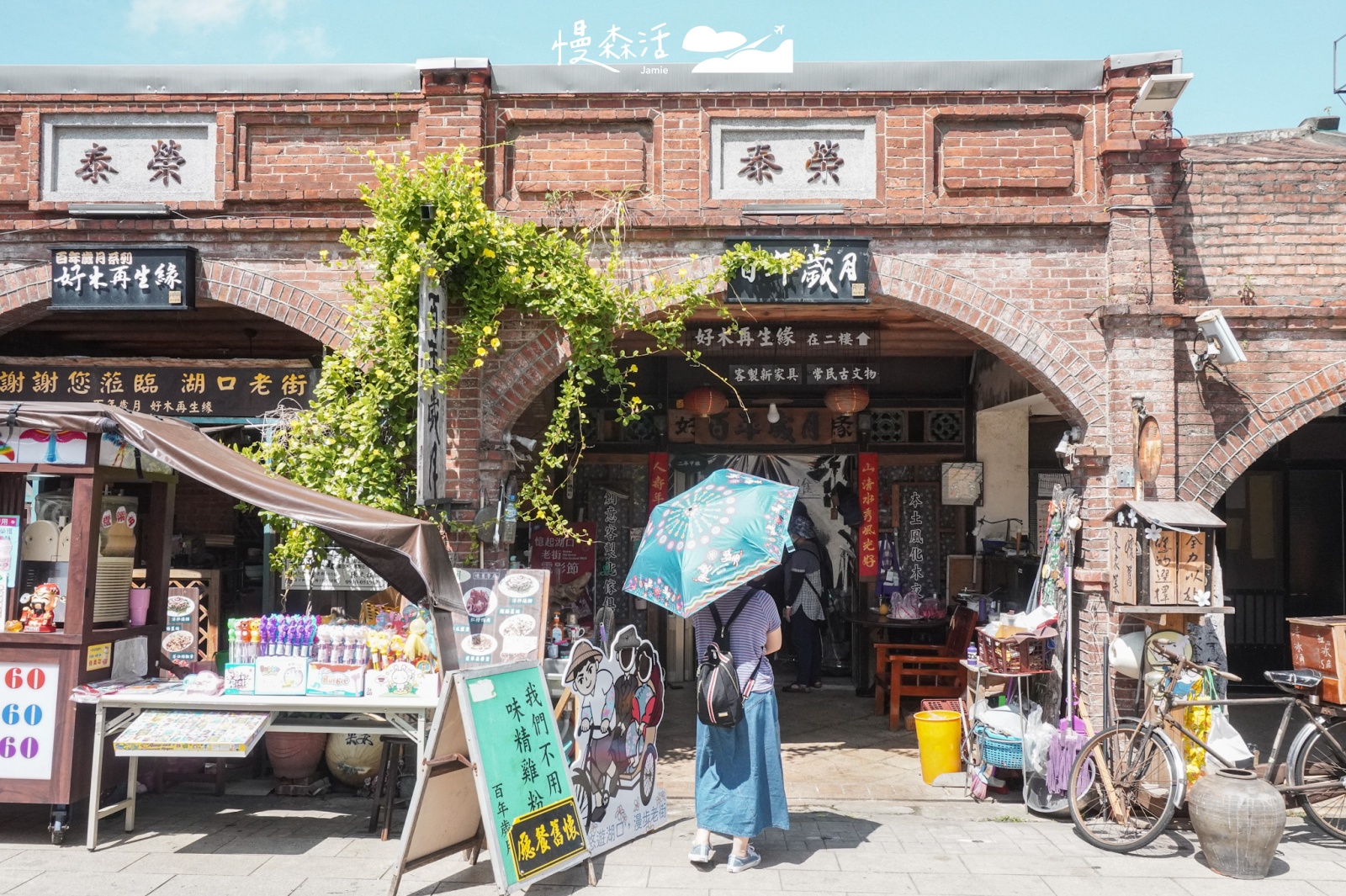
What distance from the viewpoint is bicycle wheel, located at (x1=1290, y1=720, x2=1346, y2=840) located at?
20.7 feet

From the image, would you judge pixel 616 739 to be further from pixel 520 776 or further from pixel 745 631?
pixel 745 631

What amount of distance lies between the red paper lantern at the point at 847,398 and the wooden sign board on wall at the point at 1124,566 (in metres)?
3.60

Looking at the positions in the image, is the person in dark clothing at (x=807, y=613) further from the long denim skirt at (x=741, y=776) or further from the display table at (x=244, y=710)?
the display table at (x=244, y=710)

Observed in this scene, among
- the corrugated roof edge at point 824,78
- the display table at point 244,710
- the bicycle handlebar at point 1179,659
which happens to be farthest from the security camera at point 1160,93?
the display table at point 244,710

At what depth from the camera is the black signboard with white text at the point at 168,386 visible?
830 centimetres

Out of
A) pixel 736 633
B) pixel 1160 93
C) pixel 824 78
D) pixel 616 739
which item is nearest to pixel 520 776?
pixel 616 739

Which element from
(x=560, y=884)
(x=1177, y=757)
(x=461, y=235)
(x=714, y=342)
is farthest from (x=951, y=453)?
(x=560, y=884)

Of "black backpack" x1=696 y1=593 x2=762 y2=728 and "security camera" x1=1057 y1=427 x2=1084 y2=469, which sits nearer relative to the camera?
"black backpack" x1=696 y1=593 x2=762 y2=728

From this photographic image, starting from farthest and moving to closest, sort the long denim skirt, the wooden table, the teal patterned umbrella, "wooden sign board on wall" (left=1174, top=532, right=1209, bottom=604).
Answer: the wooden table
"wooden sign board on wall" (left=1174, top=532, right=1209, bottom=604)
the long denim skirt
the teal patterned umbrella

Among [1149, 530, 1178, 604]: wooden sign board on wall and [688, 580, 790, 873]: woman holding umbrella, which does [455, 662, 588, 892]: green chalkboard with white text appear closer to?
[688, 580, 790, 873]: woman holding umbrella

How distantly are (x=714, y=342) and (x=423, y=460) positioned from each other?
3.39m

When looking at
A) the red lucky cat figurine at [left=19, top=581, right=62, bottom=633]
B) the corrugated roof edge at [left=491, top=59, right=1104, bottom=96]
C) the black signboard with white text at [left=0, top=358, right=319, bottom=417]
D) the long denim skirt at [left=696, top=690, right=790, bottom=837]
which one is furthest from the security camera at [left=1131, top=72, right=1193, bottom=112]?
the red lucky cat figurine at [left=19, top=581, right=62, bottom=633]

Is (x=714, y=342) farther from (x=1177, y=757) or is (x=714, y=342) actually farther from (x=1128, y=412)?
(x=1177, y=757)

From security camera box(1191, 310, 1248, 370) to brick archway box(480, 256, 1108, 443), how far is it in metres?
0.73
